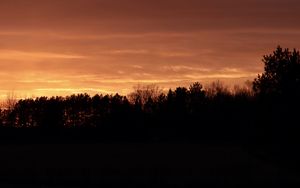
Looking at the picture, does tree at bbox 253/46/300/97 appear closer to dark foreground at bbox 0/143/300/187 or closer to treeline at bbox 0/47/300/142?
dark foreground at bbox 0/143/300/187

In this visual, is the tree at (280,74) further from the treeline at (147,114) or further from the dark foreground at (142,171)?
the treeline at (147,114)

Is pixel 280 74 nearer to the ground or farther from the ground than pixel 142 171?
farther from the ground

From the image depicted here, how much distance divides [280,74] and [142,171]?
11.5 m

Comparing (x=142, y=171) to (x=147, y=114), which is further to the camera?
(x=147, y=114)

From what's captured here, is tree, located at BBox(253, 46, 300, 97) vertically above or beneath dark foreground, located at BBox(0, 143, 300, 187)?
above

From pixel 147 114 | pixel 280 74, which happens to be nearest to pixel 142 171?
pixel 280 74

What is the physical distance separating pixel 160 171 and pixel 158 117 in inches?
2830

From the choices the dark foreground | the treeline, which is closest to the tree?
the dark foreground

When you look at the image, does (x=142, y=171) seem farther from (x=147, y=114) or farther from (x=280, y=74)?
(x=147, y=114)

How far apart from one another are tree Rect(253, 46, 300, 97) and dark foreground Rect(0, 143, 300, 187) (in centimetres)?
538

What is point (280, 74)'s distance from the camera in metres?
34.0

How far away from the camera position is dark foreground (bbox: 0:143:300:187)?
30.7 meters

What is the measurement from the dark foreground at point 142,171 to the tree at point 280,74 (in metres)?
5.38

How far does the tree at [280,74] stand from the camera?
33.7 m
